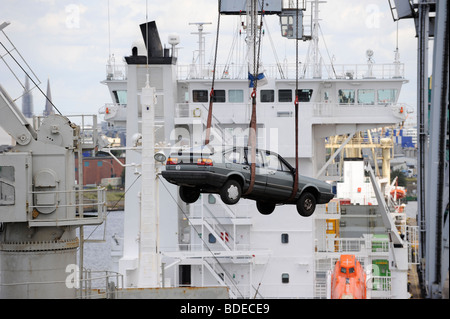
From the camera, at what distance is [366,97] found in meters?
36.0

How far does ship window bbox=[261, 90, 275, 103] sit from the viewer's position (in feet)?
116

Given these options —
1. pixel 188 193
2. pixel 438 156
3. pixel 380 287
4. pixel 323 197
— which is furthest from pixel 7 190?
pixel 380 287

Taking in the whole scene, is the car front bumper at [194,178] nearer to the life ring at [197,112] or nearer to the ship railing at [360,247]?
the life ring at [197,112]

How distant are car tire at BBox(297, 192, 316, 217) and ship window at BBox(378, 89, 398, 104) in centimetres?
1906

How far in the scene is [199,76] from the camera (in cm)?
3591

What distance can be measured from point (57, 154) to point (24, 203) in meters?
1.05

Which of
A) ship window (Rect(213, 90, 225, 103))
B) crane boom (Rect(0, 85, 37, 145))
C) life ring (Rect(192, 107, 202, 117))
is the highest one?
ship window (Rect(213, 90, 225, 103))

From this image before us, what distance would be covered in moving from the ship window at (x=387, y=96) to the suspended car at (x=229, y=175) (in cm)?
1930

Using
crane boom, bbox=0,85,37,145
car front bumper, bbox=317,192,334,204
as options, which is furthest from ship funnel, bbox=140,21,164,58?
car front bumper, bbox=317,192,334,204

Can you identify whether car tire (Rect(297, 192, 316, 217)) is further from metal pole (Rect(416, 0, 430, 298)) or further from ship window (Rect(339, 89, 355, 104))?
ship window (Rect(339, 89, 355, 104))

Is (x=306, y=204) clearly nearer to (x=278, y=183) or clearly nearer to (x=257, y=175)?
(x=278, y=183)

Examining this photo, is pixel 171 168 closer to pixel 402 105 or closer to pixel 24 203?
pixel 24 203

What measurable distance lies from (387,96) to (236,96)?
531 centimetres

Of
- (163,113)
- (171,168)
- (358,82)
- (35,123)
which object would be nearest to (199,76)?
(163,113)
